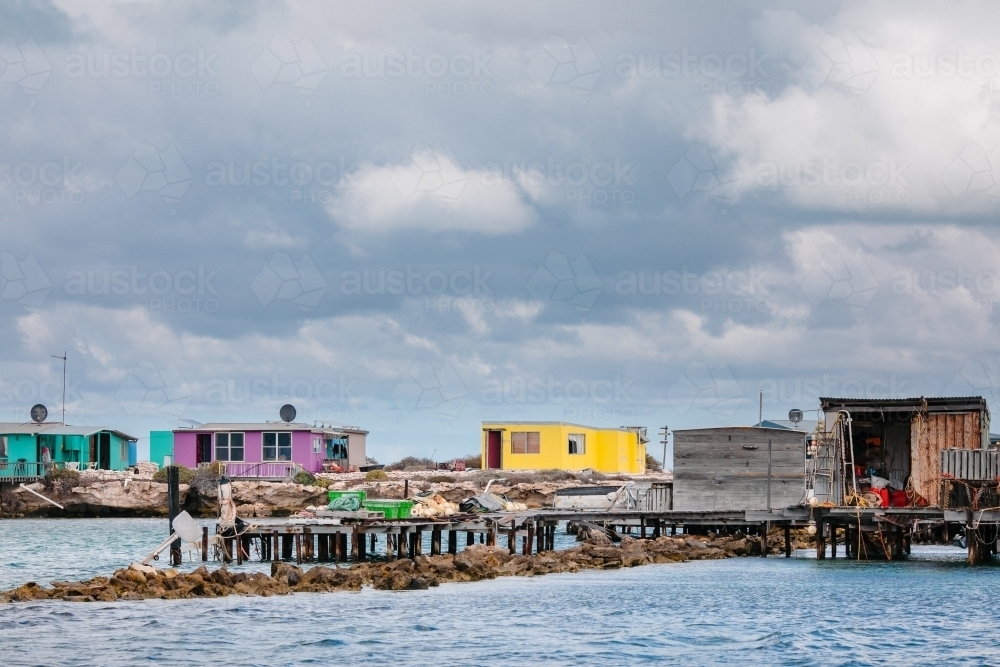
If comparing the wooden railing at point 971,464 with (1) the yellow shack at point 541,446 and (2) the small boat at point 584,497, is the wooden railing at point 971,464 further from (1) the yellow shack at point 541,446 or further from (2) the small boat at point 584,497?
(1) the yellow shack at point 541,446

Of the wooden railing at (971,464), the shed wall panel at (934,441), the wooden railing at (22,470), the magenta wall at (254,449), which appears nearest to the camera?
the wooden railing at (971,464)

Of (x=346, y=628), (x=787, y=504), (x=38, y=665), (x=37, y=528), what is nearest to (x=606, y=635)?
(x=346, y=628)

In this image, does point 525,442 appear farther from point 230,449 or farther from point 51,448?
point 51,448

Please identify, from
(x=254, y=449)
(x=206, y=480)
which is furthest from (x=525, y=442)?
(x=206, y=480)

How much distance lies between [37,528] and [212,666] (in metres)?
48.2

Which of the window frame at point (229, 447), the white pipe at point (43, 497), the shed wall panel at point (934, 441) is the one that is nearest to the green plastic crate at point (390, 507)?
the shed wall panel at point (934, 441)

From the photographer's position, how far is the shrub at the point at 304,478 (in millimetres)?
77375

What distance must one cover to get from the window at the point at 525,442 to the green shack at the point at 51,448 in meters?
25.9

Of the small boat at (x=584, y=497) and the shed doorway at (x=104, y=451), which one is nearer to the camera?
the small boat at (x=584, y=497)

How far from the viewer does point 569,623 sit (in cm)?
3250

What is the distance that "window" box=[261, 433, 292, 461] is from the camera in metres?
81.2

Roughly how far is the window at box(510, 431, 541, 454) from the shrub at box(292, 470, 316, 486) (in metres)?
11.3

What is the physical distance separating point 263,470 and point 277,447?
185 cm

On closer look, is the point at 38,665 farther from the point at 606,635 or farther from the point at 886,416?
the point at 886,416
